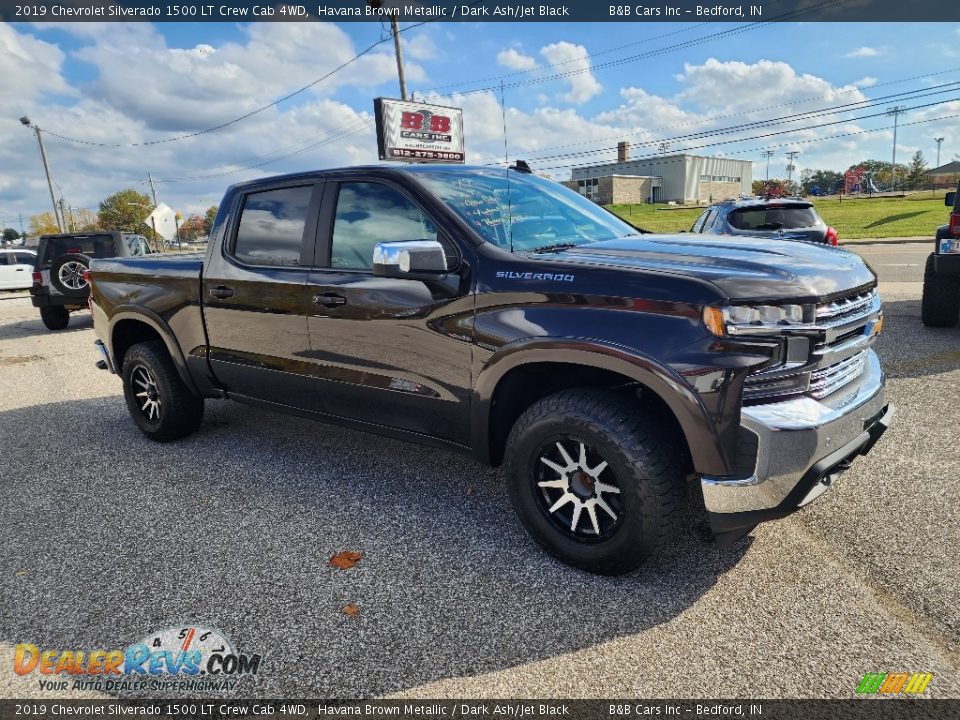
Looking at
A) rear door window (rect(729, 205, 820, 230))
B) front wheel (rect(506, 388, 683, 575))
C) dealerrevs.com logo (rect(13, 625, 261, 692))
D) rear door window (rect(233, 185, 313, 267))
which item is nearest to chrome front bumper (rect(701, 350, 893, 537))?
front wheel (rect(506, 388, 683, 575))

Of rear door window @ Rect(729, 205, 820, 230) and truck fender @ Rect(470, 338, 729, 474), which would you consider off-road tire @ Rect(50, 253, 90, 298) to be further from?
truck fender @ Rect(470, 338, 729, 474)

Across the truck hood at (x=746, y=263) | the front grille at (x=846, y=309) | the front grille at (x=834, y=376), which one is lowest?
the front grille at (x=834, y=376)

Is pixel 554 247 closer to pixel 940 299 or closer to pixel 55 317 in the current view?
pixel 940 299

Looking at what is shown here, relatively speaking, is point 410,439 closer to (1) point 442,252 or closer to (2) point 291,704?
(1) point 442,252

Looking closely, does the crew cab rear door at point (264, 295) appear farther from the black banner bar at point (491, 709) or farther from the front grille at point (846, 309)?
the front grille at point (846, 309)

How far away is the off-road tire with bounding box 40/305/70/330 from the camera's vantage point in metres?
11.6

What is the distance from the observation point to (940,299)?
23.7 ft

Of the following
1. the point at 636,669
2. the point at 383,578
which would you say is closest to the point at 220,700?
the point at 383,578

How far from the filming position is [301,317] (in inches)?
145

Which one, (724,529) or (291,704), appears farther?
(724,529)

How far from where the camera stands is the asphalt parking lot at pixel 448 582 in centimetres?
227

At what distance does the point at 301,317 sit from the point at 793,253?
2555 mm

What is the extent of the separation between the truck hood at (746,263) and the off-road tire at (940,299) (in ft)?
17.2
